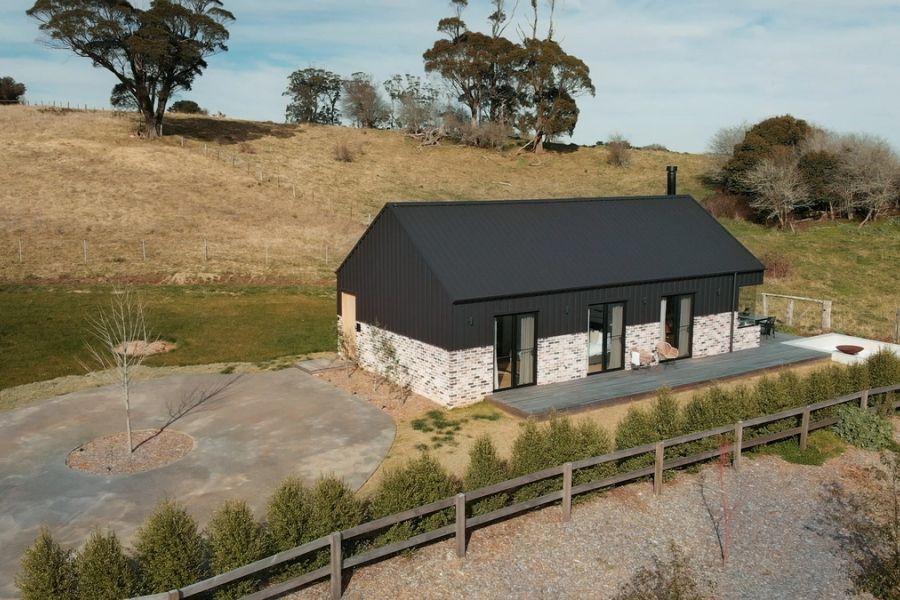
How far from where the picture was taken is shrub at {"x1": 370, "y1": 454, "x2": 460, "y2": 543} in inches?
403

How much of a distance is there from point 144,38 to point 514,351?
4884 centimetres

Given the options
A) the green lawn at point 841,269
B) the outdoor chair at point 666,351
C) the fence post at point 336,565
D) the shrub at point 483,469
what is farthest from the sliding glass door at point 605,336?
the fence post at point 336,565

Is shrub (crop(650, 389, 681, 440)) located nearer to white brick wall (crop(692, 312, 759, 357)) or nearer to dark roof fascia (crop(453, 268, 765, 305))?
dark roof fascia (crop(453, 268, 765, 305))

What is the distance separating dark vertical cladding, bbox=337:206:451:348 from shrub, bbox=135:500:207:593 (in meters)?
8.84

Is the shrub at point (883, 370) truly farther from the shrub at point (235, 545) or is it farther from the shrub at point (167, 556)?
the shrub at point (167, 556)

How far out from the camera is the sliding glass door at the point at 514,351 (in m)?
17.5

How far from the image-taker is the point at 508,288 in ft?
56.4

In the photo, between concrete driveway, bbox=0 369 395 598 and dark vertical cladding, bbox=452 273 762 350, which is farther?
dark vertical cladding, bbox=452 273 762 350

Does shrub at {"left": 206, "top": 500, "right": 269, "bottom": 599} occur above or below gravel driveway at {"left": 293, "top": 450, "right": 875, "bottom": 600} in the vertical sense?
above

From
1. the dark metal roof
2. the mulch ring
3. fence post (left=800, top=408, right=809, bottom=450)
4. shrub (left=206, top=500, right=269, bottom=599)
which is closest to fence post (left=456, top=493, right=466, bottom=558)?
shrub (left=206, top=500, right=269, bottom=599)

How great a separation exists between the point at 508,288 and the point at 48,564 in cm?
1178

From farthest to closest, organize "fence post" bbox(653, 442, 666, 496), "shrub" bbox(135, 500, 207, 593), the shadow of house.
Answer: the shadow of house
"fence post" bbox(653, 442, 666, 496)
"shrub" bbox(135, 500, 207, 593)

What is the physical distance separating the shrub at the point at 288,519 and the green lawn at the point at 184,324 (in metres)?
12.6

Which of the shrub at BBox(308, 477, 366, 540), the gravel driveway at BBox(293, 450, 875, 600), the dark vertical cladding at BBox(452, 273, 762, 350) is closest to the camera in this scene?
the gravel driveway at BBox(293, 450, 875, 600)
